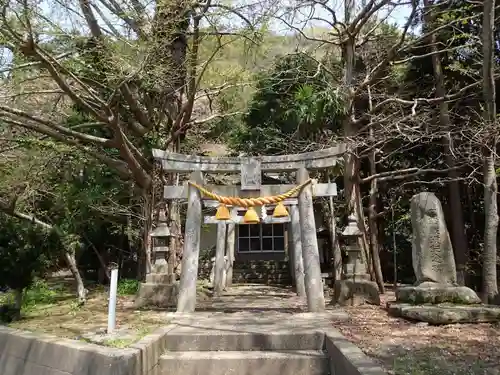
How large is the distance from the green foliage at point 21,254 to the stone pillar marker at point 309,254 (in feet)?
16.3

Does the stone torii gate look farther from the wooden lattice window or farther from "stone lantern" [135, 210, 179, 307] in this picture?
the wooden lattice window

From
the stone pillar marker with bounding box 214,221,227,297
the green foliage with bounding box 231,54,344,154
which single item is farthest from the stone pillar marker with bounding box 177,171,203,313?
the green foliage with bounding box 231,54,344,154

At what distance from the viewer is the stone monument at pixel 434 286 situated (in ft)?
20.4

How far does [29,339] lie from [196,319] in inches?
110

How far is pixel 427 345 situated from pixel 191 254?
16.5 feet

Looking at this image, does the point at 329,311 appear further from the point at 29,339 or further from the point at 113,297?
the point at 29,339

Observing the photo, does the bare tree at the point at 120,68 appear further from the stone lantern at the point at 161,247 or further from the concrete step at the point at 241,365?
the concrete step at the point at 241,365

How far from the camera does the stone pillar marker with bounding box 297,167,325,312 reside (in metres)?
8.41

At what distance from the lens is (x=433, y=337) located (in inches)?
224

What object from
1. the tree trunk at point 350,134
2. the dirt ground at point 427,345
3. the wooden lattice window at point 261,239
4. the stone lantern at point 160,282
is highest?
the tree trunk at point 350,134

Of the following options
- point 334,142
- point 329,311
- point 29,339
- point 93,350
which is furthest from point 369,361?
point 334,142

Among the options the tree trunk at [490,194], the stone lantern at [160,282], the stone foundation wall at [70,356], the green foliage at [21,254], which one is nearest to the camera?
the stone foundation wall at [70,356]

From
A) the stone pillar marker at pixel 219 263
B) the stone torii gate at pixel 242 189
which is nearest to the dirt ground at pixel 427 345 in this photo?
the stone torii gate at pixel 242 189

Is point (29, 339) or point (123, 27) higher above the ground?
point (123, 27)
